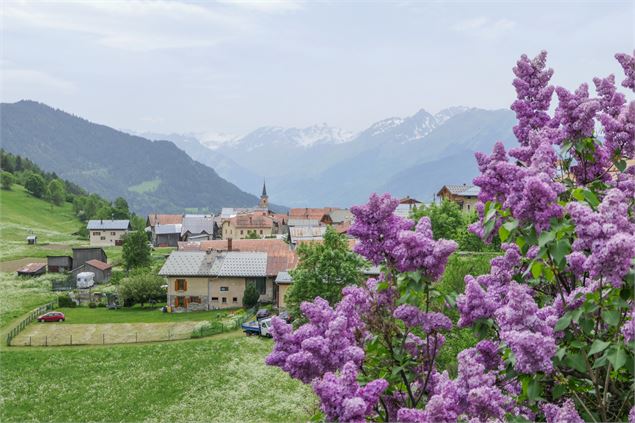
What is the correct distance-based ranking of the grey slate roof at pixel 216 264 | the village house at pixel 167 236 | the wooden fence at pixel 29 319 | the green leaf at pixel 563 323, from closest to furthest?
the green leaf at pixel 563 323, the wooden fence at pixel 29 319, the grey slate roof at pixel 216 264, the village house at pixel 167 236

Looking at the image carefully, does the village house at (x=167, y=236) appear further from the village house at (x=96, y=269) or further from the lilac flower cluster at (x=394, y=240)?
the lilac flower cluster at (x=394, y=240)

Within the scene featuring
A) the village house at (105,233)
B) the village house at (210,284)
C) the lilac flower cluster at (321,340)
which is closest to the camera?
the lilac flower cluster at (321,340)

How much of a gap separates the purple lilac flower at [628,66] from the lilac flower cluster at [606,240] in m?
4.32

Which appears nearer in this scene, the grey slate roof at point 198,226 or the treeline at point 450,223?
the treeline at point 450,223

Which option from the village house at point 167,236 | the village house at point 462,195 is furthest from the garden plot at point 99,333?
the village house at point 167,236

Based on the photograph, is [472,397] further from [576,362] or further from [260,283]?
[260,283]

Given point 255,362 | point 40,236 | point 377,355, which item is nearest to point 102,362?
point 255,362

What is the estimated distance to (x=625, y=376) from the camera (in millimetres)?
8102

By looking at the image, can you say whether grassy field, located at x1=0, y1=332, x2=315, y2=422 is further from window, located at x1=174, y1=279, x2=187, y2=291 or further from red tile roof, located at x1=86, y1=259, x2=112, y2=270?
red tile roof, located at x1=86, y1=259, x2=112, y2=270

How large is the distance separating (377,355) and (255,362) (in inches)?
1716

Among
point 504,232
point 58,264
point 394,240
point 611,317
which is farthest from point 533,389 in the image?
point 58,264

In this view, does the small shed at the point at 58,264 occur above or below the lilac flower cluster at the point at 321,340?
below

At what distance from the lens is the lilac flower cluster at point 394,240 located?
8.09 meters

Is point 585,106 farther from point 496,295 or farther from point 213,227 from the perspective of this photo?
point 213,227
